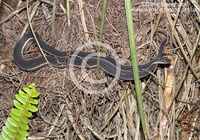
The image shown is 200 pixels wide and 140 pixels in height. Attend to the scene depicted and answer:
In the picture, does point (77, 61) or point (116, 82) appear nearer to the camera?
point (116, 82)

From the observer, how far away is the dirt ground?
3402 mm

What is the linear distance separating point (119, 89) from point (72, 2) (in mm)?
1596

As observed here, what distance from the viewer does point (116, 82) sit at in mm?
3418

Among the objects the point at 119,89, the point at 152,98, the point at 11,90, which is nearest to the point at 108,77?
the point at 119,89

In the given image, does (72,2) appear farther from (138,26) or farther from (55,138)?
(55,138)

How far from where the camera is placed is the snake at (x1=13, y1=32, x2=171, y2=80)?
11.2ft

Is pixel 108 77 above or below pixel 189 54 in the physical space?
below

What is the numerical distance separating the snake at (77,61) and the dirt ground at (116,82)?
94mm

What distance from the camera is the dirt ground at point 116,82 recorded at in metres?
3.40

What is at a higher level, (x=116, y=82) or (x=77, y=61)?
(x=77, y=61)

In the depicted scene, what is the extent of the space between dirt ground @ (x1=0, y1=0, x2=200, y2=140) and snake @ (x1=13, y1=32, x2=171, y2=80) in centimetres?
9

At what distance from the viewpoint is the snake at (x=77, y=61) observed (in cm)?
341

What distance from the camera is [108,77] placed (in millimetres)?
3494

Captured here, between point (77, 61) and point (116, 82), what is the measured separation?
0.69m
